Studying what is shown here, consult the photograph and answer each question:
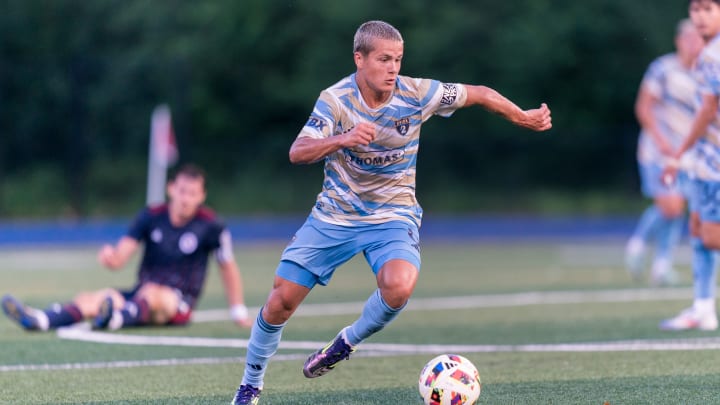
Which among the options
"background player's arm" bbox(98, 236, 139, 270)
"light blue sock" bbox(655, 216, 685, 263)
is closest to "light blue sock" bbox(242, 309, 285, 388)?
"background player's arm" bbox(98, 236, 139, 270)

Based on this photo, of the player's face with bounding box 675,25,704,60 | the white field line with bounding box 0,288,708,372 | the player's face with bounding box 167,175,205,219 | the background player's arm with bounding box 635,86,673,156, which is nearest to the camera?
the white field line with bounding box 0,288,708,372

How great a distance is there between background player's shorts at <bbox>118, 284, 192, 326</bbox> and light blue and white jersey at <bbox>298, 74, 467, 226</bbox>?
148 inches

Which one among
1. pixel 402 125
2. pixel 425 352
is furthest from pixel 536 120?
pixel 425 352

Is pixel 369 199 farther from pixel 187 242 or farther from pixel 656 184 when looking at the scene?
pixel 656 184

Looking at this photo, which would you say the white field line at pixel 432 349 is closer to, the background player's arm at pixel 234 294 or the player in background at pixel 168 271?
the background player's arm at pixel 234 294

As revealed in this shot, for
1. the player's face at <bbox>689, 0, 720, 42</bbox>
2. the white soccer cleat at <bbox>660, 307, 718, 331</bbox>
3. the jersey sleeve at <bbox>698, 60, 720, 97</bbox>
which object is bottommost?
the white soccer cleat at <bbox>660, 307, 718, 331</bbox>

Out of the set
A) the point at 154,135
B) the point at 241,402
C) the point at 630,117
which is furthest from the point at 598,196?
the point at 241,402

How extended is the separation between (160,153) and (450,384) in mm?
22233

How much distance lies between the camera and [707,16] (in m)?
8.18

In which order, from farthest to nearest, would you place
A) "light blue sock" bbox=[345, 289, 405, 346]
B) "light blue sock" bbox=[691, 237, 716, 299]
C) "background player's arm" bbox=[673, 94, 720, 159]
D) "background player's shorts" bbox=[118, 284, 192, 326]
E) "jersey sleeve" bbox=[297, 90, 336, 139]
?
"background player's shorts" bbox=[118, 284, 192, 326], "light blue sock" bbox=[691, 237, 716, 299], "background player's arm" bbox=[673, 94, 720, 159], "light blue sock" bbox=[345, 289, 405, 346], "jersey sleeve" bbox=[297, 90, 336, 139]

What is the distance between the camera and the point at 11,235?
25.0 m

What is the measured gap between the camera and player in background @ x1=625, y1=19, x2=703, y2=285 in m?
11.5

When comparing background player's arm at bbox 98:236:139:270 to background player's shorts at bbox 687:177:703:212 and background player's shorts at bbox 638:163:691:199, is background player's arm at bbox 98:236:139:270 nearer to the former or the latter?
background player's shorts at bbox 687:177:703:212

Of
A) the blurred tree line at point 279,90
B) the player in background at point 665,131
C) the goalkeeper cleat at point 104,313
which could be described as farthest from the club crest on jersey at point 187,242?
the blurred tree line at point 279,90
